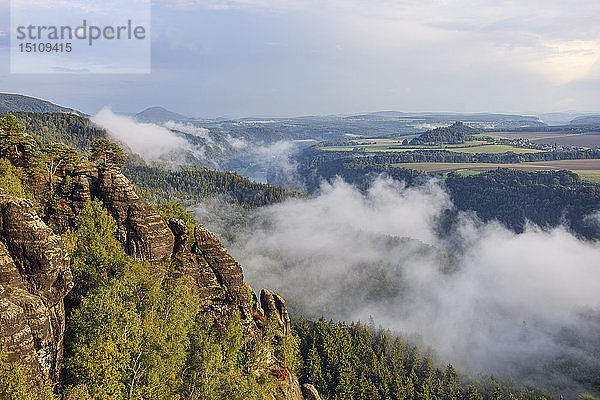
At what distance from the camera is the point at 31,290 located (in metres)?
30.3

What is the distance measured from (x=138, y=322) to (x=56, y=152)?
30616mm

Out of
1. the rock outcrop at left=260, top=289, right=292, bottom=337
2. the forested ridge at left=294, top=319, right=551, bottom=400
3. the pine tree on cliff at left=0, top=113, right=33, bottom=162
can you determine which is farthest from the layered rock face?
the forested ridge at left=294, top=319, right=551, bottom=400

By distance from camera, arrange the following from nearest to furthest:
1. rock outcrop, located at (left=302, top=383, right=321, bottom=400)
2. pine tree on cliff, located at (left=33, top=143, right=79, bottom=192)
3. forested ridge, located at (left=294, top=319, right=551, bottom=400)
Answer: pine tree on cliff, located at (left=33, top=143, right=79, bottom=192)
rock outcrop, located at (left=302, top=383, right=321, bottom=400)
forested ridge, located at (left=294, top=319, right=551, bottom=400)

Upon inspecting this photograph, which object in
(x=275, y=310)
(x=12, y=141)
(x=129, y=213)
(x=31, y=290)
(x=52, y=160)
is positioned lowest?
(x=275, y=310)

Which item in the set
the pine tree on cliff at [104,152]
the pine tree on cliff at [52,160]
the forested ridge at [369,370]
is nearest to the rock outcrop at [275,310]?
the pine tree on cliff at [104,152]

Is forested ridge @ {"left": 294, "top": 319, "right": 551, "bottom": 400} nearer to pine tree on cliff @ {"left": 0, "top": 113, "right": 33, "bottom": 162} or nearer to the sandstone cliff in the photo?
the sandstone cliff

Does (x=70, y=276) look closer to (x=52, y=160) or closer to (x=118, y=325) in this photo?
(x=118, y=325)

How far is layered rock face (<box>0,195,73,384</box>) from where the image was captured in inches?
1054

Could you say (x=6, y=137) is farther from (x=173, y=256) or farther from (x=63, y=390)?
(x=63, y=390)

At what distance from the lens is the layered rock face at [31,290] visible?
26766 millimetres

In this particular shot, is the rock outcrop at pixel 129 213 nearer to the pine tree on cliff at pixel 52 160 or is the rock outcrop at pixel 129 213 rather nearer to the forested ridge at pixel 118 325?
the forested ridge at pixel 118 325

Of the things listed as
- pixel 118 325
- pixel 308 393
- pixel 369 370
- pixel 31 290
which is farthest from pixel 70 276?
pixel 369 370

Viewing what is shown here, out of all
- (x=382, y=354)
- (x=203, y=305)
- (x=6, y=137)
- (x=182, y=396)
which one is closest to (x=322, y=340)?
(x=382, y=354)

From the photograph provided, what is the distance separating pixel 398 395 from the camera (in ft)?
394
